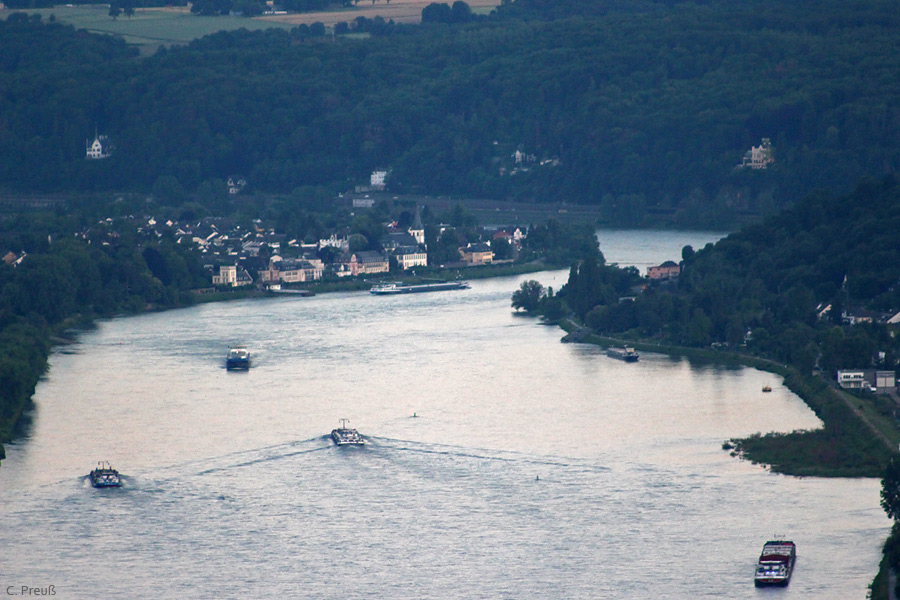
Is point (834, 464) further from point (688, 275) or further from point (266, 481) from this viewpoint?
point (688, 275)

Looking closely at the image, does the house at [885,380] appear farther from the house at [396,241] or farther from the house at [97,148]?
the house at [97,148]

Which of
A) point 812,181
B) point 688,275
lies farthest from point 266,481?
point 812,181

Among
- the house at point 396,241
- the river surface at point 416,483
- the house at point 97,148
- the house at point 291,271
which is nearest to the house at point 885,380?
the river surface at point 416,483

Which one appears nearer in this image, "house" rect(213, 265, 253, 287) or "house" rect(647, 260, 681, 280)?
"house" rect(647, 260, 681, 280)

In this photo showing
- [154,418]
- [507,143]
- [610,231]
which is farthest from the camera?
[507,143]

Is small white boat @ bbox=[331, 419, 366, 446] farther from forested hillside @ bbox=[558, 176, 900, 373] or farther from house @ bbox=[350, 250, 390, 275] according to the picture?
house @ bbox=[350, 250, 390, 275]

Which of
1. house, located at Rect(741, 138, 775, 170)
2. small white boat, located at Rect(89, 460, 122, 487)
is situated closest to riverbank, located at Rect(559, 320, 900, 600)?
small white boat, located at Rect(89, 460, 122, 487)

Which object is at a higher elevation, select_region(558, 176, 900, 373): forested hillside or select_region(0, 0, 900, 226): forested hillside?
select_region(0, 0, 900, 226): forested hillside
